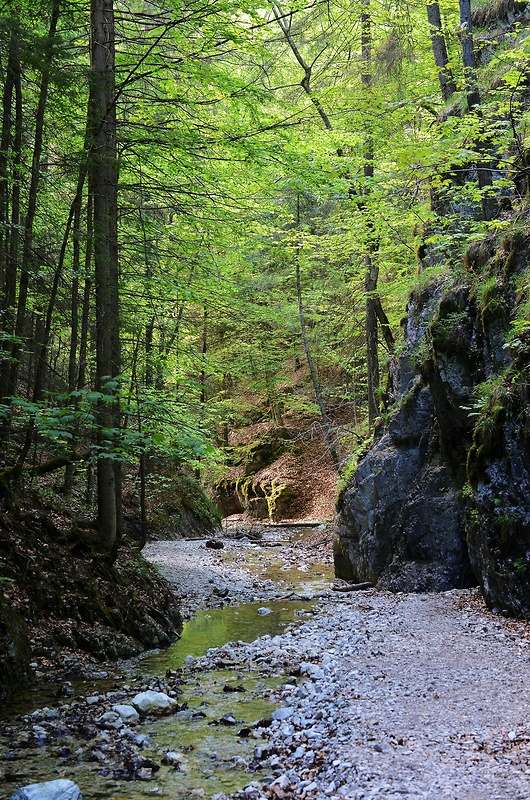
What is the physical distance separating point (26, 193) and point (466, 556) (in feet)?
29.0

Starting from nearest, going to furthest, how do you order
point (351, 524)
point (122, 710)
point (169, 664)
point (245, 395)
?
point (122, 710), point (169, 664), point (351, 524), point (245, 395)

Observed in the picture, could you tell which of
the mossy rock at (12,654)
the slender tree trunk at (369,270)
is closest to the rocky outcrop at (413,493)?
the slender tree trunk at (369,270)

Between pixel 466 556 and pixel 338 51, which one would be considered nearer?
pixel 466 556

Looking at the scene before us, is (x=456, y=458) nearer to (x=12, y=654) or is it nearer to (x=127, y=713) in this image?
(x=127, y=713)

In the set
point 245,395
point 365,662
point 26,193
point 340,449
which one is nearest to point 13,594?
point 365,662

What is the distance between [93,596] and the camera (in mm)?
7227

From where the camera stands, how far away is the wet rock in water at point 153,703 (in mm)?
5409

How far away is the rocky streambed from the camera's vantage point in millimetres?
3881

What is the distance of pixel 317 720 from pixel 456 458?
217 inches

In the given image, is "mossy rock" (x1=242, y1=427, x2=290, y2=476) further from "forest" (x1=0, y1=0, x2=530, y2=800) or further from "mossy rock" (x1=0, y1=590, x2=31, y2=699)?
"mossy rock" (x1=0, y1=590, x2=31, y2=699)

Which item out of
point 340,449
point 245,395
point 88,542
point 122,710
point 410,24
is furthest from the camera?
point 245,395

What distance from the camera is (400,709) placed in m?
4.86

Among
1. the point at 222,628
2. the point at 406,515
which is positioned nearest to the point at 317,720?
the point at 222,628

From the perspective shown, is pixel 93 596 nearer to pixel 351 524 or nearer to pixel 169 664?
pixel 169 664
